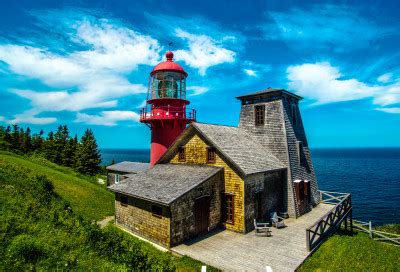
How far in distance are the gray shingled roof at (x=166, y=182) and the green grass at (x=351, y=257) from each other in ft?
22.1

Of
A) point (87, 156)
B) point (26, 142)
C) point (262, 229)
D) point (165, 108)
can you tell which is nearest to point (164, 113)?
point (165, 108)

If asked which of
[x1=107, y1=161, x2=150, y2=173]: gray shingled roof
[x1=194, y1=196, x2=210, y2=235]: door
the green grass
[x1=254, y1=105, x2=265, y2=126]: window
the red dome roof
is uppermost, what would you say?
the red dome roof

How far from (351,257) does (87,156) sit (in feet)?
155

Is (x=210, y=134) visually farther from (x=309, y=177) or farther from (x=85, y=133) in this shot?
(x=85, y=133)

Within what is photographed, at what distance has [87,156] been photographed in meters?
48.5

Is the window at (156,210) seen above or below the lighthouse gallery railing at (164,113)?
below

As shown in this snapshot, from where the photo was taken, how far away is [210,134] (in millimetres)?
17141

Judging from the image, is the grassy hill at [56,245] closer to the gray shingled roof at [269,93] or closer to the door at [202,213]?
the door at [202,213]

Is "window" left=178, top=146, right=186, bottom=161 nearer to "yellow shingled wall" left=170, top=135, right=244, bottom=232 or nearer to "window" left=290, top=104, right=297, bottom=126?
"yellow shingled wall" left=170, top=135, right=244, bottom=232

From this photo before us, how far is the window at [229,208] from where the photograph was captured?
49.6 feet

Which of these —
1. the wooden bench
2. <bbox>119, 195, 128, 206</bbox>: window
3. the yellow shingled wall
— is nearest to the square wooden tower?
the wooden bench

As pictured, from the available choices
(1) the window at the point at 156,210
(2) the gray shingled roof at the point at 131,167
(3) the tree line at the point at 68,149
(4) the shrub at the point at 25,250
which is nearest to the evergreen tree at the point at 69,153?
(3) the tree line at the point at 68,149

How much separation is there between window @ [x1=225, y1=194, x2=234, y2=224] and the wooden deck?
776 mm

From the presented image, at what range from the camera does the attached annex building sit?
13.6m
